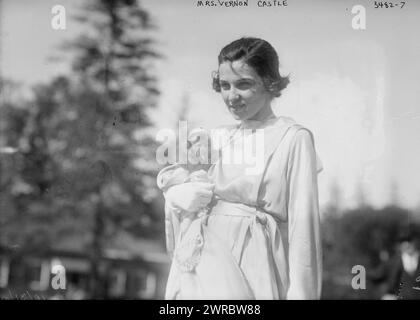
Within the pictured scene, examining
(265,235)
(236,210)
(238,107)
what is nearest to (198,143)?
(238,107)

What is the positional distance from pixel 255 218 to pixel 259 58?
665 millimetres

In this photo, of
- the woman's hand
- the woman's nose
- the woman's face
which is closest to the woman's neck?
the woman's face

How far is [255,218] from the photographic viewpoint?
9.49 feet

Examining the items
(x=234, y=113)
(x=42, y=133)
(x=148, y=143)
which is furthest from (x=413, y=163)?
(x=42, y=133)

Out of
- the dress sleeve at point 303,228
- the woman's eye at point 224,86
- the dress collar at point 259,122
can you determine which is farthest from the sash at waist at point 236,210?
the woman's eye at point 224,86

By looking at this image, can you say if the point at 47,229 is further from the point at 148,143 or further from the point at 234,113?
the point at 234,113

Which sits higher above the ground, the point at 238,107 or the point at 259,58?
the point at 259,58

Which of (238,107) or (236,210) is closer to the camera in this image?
(236,210)

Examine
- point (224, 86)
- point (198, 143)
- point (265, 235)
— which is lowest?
point (265, 235)

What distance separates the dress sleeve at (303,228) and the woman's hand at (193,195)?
0.33 meters

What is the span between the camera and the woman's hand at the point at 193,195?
9.63 feet

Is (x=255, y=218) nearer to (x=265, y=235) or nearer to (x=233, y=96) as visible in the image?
(x=265, y=235)

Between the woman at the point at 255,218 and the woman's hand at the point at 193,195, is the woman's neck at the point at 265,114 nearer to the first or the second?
the woman at the point at 255,218

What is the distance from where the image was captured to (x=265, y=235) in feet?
9.48
